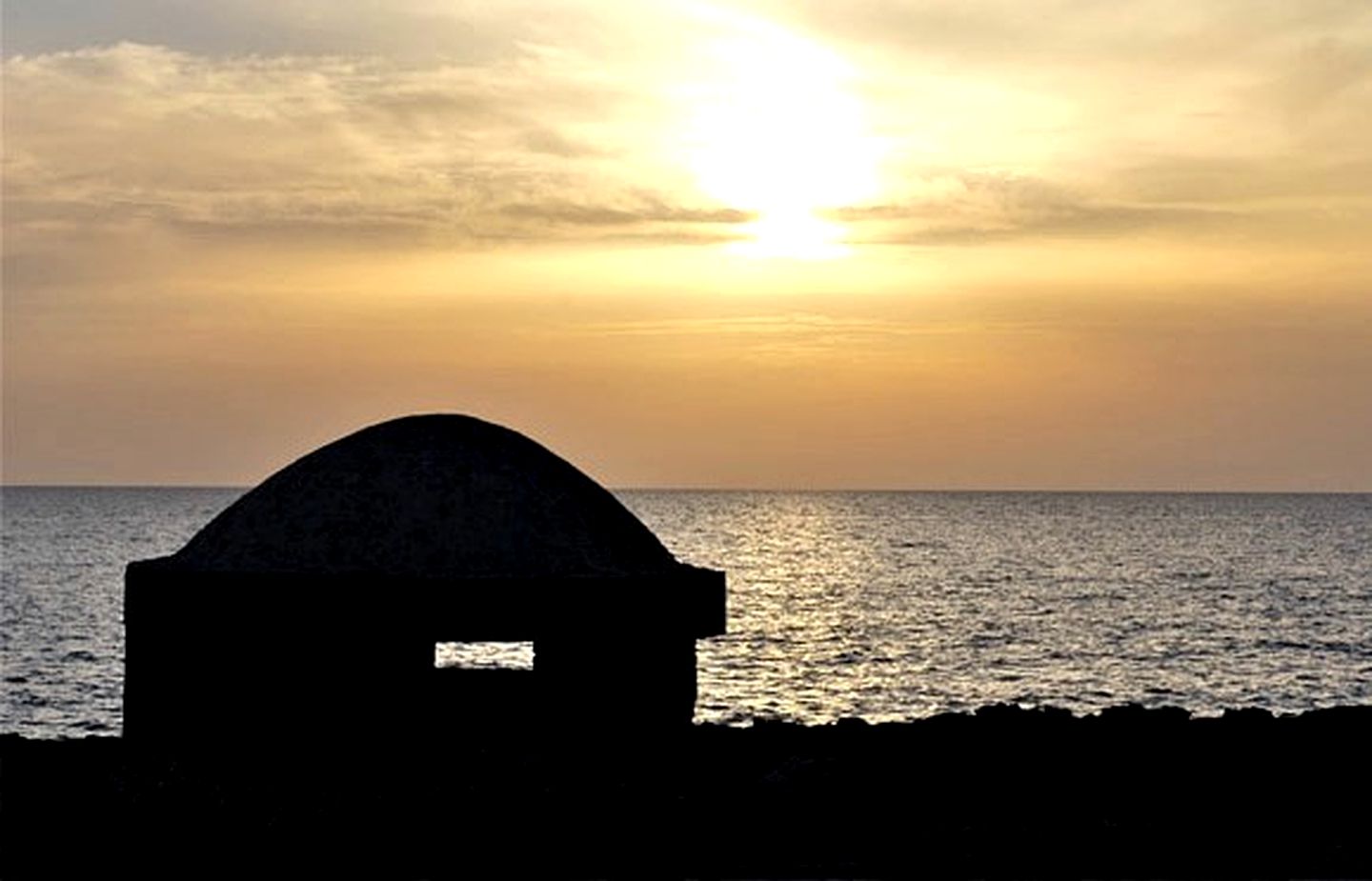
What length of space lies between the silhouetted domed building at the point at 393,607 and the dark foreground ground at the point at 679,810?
1.18 ft

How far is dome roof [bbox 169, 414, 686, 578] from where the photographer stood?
51.4ft

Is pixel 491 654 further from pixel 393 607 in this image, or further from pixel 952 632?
pixel 393 607

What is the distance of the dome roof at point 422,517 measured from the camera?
15664 mm

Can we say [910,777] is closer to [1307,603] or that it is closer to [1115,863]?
[1115,863]

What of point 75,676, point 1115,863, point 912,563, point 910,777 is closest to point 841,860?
point 1115,863

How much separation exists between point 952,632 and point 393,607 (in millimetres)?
61404

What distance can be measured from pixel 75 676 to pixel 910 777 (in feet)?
153

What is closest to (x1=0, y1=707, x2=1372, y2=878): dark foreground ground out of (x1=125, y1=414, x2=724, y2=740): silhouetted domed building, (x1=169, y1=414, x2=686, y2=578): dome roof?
(x1=125, y1=414, x2=724, y2=740): silhouetted domed building

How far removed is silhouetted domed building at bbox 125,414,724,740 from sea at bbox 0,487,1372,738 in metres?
0.74

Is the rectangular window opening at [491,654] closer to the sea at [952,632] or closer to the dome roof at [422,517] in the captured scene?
the sea at [952,632]

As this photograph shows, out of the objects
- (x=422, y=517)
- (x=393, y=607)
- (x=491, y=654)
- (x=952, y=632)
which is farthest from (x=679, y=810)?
(x=952, y=632)

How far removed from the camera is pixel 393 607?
15266 millimetres

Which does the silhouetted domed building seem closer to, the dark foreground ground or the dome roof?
the dome roof

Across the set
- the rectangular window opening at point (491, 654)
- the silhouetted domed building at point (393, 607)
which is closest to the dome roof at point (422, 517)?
the silhouetted domed building at point (393, 607)
